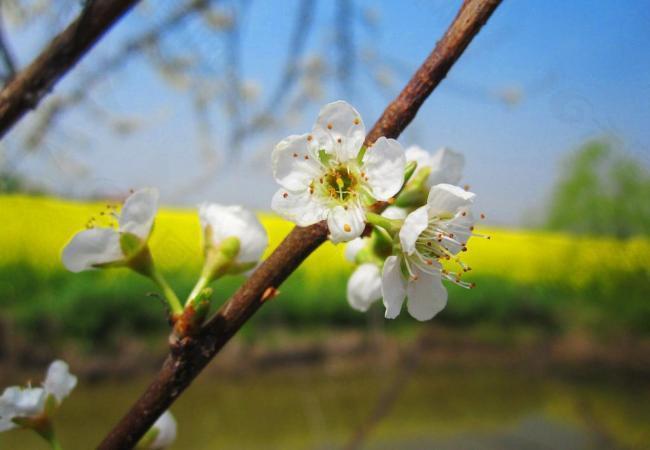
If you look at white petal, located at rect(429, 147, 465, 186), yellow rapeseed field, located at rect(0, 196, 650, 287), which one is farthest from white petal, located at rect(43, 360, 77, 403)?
yellow rapeseed field, located at rect(0, 196, 650, 287)

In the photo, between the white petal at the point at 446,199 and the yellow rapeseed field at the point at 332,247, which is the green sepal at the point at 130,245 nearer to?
the white petal at the point at 446,199

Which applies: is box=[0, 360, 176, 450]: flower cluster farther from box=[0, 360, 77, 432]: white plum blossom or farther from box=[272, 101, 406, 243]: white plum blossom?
box=[272, 101, 406, 243]: white plum blossom

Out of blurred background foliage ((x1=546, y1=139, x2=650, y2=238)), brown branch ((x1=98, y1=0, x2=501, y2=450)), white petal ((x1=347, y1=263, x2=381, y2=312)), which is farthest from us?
blurred background foliage ((x1=546, y1=139, x2=650, y2=238))

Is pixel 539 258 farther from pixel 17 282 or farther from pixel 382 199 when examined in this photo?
pixel 382 199

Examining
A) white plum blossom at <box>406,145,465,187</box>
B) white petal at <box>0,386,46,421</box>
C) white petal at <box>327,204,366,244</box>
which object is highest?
white plum blossom at <box>406,145,465,187</box>

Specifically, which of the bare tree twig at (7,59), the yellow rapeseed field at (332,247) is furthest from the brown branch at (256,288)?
the yellow rapeseed field at (332,247)

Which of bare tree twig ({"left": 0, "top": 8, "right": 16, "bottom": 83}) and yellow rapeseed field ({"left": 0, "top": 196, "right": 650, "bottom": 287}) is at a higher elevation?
yellow rapeseed field ({"left": 0, "top": 196, "right": 650, "bottom": 287})
